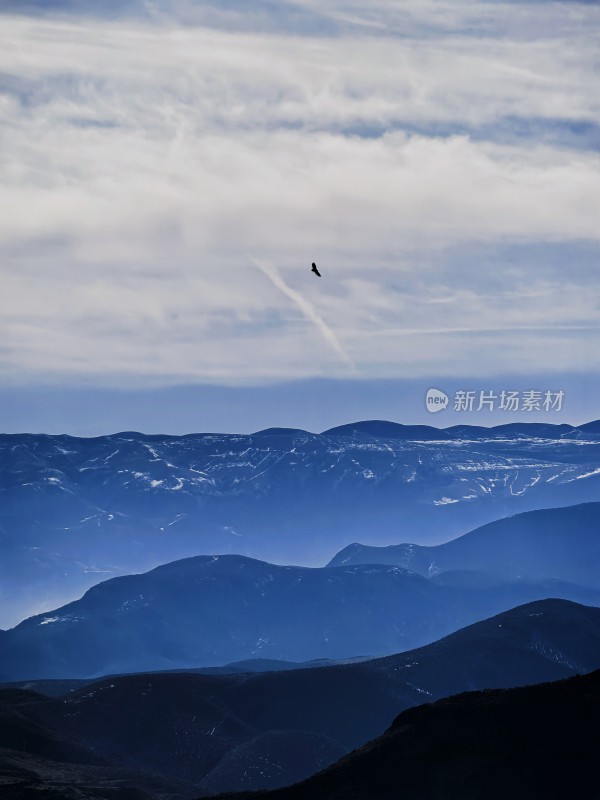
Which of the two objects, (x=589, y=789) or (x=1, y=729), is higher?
(x=1, y=729)

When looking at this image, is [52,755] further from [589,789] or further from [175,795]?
[589,789]

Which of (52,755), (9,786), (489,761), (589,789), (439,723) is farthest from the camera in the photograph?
(52,755)

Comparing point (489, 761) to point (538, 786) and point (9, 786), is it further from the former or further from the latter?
point (9, 786)

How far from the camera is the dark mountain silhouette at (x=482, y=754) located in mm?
116062

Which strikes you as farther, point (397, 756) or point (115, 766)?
point (115, 766)

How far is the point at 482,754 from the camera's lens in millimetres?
122750

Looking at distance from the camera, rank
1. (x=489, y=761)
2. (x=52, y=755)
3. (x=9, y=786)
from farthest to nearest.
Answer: (x=52, y=755) < (x=9, y=786) < (x=489, y=761)

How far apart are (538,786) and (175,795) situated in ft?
247

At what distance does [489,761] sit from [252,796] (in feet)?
79.4

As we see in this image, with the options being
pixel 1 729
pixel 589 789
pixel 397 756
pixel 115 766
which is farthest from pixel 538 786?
pixel 1 729

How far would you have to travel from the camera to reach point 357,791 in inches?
4653

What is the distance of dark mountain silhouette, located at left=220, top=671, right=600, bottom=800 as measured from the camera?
4569 inches

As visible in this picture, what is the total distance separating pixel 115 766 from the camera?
18962 cm

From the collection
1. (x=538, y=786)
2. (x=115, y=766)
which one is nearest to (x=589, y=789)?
(x=538, y=786)
